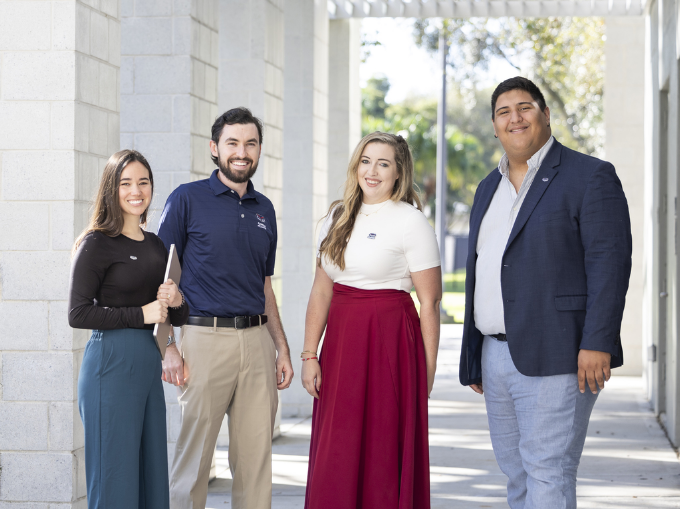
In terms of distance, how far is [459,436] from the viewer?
7586mm

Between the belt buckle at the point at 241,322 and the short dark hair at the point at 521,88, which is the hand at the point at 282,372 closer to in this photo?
the belt buckle at the point at 241,322

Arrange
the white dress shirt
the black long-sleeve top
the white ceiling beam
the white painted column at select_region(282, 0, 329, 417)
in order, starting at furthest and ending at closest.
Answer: the white ceiling beam
the white painted column at select_region(282, 0, 329, 417)
the white dress shirt
the black long-sleeve top

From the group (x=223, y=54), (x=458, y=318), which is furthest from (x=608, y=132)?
(x=458, y=318)

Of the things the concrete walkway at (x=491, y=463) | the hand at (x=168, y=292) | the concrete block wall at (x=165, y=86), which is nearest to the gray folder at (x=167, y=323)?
the hand at (x=168, y=292)

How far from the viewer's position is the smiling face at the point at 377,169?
3846mm

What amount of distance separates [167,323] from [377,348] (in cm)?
100

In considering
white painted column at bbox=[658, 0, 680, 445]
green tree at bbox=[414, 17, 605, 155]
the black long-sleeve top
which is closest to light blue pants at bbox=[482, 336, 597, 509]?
the black long-sleeve top

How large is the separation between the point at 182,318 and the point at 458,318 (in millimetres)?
20314

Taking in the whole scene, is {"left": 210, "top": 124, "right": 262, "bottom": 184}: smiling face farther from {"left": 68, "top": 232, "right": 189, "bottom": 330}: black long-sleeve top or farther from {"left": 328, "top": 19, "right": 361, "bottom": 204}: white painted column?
{"left": 328, "top": 19, "right": 361, "bottom": 204}: white painted column

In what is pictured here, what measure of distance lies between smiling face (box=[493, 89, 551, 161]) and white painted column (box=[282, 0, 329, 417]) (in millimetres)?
4806

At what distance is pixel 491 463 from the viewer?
6488 millimetres

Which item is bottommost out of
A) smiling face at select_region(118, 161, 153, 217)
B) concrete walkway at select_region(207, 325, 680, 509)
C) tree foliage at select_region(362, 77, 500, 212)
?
concrete walkway at select_region(207, 325, 680, 509)

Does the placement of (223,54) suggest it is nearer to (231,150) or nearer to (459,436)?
(231,150)

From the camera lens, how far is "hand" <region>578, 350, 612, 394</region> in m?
3.22
